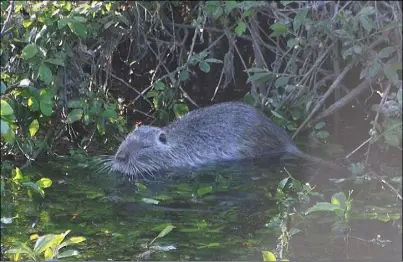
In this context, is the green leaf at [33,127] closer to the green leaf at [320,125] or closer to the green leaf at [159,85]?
the green leaf at [159,85]

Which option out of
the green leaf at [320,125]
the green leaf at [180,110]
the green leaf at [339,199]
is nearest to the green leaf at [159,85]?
the green leaf at [180,110]

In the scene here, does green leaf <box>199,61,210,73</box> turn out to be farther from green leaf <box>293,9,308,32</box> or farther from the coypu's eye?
green leaf <box>293,9,308,32</box>

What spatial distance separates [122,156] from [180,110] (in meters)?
1.13

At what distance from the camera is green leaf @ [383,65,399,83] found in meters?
5.78

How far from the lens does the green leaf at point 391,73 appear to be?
5.78 metres

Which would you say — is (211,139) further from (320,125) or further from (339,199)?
(339,199)

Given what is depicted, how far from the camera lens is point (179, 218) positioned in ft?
15.7

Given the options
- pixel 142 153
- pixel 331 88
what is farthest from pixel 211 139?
pixel 331 88

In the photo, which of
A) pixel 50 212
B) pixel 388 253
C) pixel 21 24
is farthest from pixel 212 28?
pixel 388 253

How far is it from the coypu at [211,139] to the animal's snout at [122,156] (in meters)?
0.14

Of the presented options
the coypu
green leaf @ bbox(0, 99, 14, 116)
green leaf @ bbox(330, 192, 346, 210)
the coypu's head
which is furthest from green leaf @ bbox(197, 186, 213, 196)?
green leaf @ bbox(0, 99, 14, 116)

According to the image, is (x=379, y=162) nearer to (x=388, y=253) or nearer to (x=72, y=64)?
(x=388, y=253)

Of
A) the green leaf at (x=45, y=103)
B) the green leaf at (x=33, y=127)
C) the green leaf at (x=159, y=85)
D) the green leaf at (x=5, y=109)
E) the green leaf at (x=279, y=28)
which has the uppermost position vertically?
the green leaf at (x=5, y=109)

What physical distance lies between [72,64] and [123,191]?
4.31 ft
